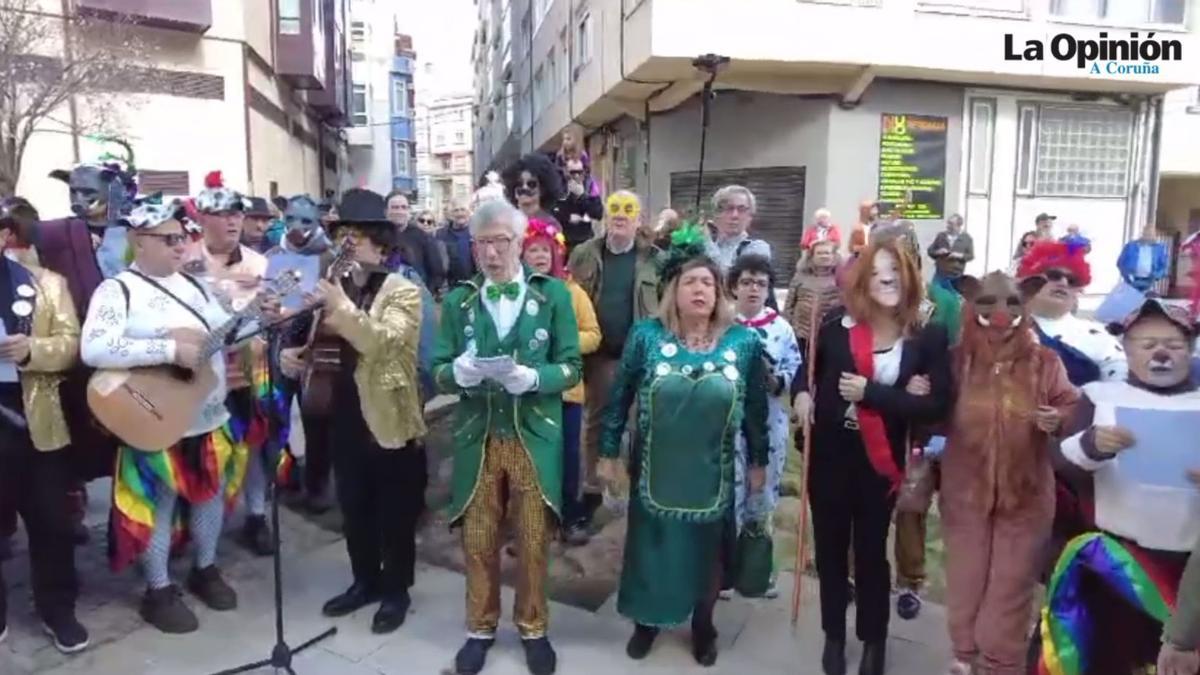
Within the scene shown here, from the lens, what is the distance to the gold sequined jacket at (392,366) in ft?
11.0

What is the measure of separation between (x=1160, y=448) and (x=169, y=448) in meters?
3.48

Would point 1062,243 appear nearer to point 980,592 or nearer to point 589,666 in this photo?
point 980,592

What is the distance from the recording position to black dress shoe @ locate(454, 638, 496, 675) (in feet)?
10.7

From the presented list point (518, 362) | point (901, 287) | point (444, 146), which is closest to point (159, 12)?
point (518, 362)

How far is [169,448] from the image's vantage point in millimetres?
3549

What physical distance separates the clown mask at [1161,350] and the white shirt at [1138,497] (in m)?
0.05

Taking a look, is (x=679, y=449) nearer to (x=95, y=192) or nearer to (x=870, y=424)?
(x=870, y=424)

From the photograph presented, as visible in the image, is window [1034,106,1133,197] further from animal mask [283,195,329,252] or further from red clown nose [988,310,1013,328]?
red clown nose [988,310,1013,328]

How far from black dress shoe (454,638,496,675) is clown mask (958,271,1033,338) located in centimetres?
214

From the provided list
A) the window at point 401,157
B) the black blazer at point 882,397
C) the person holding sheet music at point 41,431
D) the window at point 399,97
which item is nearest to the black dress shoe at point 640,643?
the black blazer at point 882,397

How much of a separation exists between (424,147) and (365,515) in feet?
273

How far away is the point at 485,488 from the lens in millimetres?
3232

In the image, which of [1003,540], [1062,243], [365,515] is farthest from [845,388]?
[365,515]

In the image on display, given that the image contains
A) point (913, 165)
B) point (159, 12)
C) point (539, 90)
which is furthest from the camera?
point (539, 90)
